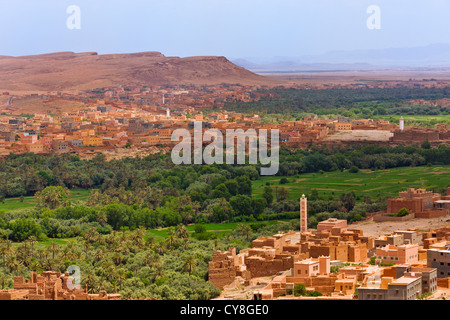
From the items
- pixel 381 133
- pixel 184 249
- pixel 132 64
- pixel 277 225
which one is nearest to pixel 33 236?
pixel 184 249

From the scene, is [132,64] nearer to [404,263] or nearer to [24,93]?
[24,93]

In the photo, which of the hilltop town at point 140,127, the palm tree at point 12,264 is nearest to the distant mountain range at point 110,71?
the hilltop town at point 140,127

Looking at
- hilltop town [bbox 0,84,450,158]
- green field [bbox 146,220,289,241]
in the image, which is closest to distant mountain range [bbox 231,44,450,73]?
hilltop town [bbox 0,84,450,158]

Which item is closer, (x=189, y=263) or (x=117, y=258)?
(x=189, y=263)

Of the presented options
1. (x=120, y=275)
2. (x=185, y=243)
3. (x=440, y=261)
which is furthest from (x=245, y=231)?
(x=440, y=261)

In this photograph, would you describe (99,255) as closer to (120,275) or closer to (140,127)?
(120,275)

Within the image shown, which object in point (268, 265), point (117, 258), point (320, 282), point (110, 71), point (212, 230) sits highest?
point (110, 71)
